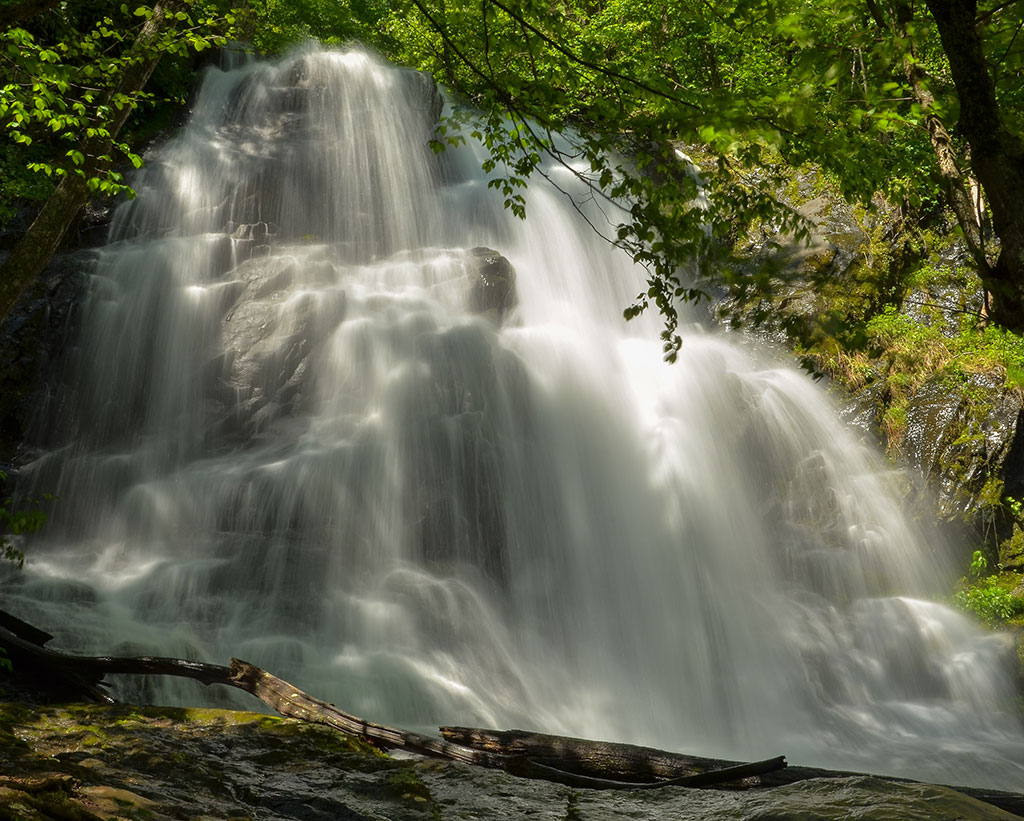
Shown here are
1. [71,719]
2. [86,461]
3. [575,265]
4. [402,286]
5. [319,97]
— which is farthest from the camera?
[319,97]

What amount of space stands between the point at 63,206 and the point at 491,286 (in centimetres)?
636

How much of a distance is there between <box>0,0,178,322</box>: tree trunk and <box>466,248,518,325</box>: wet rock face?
546 centimetres

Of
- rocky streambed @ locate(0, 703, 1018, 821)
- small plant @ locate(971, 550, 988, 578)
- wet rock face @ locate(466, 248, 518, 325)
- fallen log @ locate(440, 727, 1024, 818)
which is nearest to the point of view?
rocky streambed @ locate(0, 703, 1018, 821)

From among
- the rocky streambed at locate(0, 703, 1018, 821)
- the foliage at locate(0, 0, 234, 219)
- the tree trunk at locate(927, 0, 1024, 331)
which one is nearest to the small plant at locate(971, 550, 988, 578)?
the tree trunk at locate(927, 0, 1024, 331)

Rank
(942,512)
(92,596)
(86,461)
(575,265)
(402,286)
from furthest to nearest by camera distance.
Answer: (575,265) < (402,286) < (942,512) < (86,461) < (92,596)

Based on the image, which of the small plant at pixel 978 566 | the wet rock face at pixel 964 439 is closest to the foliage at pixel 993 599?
the small plant at pixel 978 566

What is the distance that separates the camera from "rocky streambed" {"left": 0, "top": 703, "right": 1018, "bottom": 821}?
229 cm

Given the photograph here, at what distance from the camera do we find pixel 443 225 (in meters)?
14.9

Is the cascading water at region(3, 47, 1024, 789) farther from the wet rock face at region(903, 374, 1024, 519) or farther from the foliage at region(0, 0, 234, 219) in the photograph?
the foliage at region(0, 0, 234, 219)

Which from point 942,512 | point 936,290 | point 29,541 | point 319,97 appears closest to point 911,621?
point 942,512

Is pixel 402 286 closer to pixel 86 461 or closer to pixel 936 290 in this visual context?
pixel 86 461

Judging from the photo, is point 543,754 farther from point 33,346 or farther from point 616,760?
point 33,346

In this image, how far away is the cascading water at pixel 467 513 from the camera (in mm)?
7543

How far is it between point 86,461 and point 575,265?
911 centimetres
